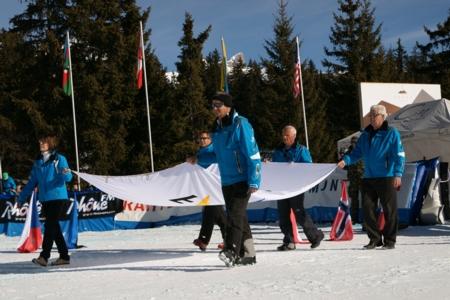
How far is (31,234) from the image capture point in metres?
9.91

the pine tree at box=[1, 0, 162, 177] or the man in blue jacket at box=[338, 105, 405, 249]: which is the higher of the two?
the pine tree at box=[1, 0, 162, 177]

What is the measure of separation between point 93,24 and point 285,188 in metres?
26.3

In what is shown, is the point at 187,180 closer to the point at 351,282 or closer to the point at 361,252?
the point at 361,252

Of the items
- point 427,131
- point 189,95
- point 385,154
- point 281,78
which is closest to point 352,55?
point 281,78

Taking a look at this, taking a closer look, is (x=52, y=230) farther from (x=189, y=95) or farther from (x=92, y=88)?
(x=189, y=95)

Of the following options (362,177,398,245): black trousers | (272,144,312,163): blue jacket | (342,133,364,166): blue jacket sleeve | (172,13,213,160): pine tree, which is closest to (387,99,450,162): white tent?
(272,144,312,163): blue jacket

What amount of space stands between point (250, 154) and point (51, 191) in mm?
2796

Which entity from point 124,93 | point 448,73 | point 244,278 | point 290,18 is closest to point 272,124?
point 290,18

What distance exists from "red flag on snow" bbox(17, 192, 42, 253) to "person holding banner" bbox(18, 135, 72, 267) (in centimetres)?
275

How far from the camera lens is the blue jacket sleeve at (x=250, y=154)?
579 cm

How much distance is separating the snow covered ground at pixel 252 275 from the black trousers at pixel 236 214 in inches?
10.1

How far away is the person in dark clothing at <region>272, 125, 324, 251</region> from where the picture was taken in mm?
7934

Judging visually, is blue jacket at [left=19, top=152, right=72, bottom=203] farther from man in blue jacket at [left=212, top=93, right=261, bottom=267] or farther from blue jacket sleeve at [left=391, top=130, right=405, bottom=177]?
blue jacket sleeve at [left=391, top=130, right=405, bottom=177]

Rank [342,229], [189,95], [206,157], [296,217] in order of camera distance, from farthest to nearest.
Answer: [189,95]
[342,229]
[296,217]
[206,157]
